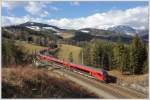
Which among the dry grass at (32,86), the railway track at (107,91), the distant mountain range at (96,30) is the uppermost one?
the distant mountain range at (96,30)

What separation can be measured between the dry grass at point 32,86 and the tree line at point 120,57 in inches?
367

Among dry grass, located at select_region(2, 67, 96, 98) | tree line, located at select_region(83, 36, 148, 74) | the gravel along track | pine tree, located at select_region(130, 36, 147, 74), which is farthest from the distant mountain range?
dry grass, located at select_region(2, 67, 96, 98)

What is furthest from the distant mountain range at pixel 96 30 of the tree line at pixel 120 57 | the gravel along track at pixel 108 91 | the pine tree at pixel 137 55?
the gravel along track at pixel 108 91

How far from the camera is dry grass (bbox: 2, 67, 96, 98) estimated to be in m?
7.49

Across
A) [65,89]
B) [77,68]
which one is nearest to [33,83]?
[65,89]

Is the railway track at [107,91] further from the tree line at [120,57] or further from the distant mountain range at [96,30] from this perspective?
the tree line at [120,57]

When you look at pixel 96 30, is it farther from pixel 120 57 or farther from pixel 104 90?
pixel 104 90

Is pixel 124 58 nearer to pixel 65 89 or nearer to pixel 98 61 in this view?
pixel 98 61

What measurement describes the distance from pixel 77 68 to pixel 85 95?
6.48 meters

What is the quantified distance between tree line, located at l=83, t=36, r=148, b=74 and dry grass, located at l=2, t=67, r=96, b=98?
367 inches

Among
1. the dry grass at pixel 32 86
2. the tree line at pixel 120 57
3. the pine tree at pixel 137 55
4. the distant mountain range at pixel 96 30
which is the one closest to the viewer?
the dry grass at pixel 32 86

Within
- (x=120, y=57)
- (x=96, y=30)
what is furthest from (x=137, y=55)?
(x=96, y=30)

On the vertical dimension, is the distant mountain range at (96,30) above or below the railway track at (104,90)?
above

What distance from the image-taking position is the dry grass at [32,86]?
24.6ft
